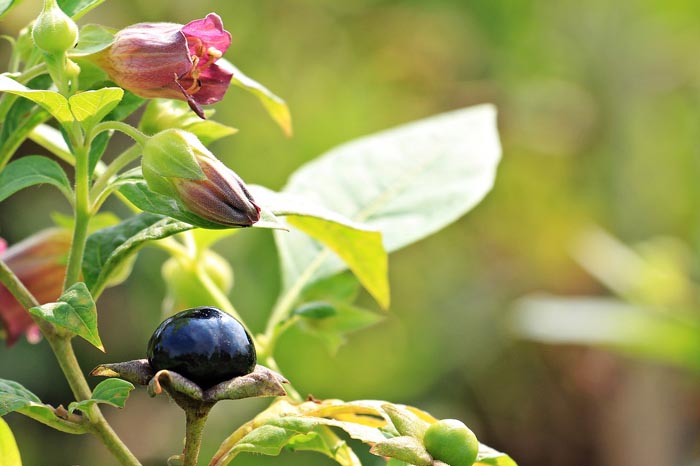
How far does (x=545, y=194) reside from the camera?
3.59 metres

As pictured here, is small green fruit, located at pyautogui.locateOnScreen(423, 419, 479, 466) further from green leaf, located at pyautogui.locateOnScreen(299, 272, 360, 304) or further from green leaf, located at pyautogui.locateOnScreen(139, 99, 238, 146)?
green leaf, located at pyautogui.locateOnScreen(299, 272, 360, 304)

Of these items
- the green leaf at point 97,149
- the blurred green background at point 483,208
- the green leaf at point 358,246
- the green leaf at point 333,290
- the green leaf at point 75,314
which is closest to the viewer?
the green leaf at point 75,314

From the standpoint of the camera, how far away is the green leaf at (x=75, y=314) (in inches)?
20.7

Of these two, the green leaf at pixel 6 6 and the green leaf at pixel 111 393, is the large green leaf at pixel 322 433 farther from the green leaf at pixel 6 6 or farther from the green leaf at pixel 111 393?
the green leaf at pixel 6 6

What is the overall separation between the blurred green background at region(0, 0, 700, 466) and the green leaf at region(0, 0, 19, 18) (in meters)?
2.14

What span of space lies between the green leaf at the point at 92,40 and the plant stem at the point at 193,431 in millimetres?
224

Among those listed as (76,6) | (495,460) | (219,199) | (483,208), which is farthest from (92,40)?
(483,208)

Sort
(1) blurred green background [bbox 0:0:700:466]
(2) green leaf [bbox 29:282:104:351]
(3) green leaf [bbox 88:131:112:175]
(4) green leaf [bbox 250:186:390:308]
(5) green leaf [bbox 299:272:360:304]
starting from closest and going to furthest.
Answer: (2) green leaf [bbox 29:282:104:351]
(3) green leaf [bbox 88:131:112:175]
(4) green leaf [bbox 250:186:390:308]
(5) green leaf [bbox 299:272:360:304]
(1) blurred green background [bbox 0:0:700:466]

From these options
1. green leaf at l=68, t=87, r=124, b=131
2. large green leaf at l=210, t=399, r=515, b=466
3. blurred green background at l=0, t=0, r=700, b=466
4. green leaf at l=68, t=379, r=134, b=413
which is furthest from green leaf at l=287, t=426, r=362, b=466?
blurred green background at l=0, t=0, r=700, b=466

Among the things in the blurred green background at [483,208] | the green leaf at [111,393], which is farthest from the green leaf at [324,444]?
the blurred green background at [483,208]

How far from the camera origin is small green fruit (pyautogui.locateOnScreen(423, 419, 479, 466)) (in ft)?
1.82

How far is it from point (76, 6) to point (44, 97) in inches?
4.8

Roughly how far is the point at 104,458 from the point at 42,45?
2.61 metres

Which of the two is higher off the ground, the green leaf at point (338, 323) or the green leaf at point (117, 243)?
the green leaf at point (117, 243)
